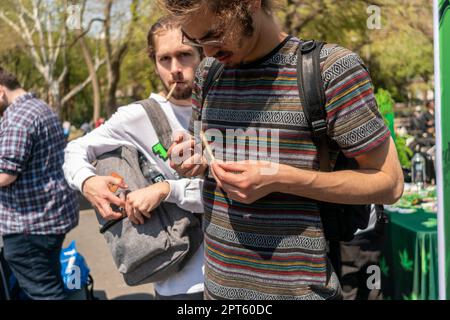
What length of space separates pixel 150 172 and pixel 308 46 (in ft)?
2.69

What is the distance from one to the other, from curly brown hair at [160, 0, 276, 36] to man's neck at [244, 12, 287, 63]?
0.08 metres

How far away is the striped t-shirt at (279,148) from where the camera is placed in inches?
44.1

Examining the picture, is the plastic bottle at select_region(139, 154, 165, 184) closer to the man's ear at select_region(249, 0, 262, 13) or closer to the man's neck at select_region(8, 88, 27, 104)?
the man's ear at select_region(249, 0, 262, 13)

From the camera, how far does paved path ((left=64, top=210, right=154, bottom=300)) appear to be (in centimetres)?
437

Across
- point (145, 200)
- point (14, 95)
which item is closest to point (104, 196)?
point (145, 200)

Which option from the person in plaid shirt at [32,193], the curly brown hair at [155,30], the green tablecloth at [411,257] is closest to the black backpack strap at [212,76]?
the curly brown hair at [155,30]

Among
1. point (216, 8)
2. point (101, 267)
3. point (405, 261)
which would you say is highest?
point (216, 8)

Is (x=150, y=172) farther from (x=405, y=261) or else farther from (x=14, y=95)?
(x=405, y=261)

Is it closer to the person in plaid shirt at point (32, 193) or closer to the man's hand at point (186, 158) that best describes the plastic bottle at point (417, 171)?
the person in plaid shirt at point (32, 193)

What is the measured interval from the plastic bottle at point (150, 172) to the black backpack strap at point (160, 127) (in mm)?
59

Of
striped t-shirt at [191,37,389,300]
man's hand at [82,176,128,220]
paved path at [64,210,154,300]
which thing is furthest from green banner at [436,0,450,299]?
paved path at [64,210,154,300]

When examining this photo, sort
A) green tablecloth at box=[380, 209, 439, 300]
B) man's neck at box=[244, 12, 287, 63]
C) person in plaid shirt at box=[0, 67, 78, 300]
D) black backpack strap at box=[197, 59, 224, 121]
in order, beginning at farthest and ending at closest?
green tablecloth at box=[380, 209, 439, 300]
person in plaid shirt at box=[0, 67, 78, 300]
black backpack strap at box=[197, 59, 224, 121]
man's neck at box=[244, 12, 287, 63]

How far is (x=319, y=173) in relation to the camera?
1.16 meters

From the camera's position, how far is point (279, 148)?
3.94ft
